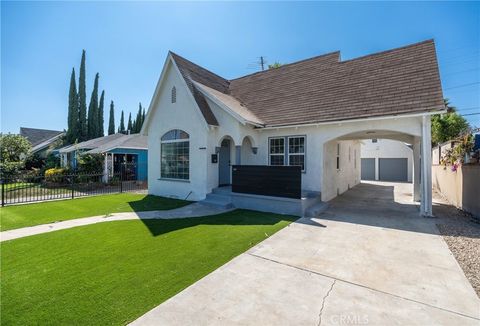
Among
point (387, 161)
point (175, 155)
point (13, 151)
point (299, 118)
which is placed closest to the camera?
point (299, 118)

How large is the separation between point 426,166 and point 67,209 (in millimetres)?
15070

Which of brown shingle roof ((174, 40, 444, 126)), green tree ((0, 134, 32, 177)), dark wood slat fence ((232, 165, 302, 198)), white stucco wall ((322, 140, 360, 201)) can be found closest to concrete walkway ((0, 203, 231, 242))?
dark wood slat fence ((232, 165, 302, 198))

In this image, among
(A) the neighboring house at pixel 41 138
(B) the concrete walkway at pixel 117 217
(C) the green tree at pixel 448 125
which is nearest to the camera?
(B) the concrete walkway at pixel 117 217

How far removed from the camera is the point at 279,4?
436 inches

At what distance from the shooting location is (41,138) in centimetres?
4022

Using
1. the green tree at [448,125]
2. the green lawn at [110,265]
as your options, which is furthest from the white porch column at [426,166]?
the green tree at [448,125]

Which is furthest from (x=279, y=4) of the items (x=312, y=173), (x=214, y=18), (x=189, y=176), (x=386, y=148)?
(x=386, y=148)

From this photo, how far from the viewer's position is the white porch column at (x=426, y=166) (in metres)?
8.16

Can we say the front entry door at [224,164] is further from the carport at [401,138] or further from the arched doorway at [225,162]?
the carport at [401,138]

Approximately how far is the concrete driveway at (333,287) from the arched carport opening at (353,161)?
3.08 metres

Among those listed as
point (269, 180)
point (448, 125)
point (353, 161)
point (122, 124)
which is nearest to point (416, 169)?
point (353, 161)

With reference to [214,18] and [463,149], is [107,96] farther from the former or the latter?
[463,149]

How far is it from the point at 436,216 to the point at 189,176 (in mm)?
11022

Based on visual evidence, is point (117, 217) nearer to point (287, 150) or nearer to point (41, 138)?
point (287, 150)
